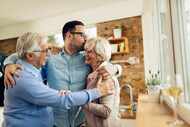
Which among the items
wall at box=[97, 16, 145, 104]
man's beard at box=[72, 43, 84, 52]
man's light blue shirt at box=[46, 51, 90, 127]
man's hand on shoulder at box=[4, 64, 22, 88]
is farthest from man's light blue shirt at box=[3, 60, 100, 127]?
wall at box=[97, 16, 145, 104]

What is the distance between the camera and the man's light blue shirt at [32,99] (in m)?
1.59

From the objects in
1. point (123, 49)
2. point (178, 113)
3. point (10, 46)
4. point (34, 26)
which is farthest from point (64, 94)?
point (10, 46)

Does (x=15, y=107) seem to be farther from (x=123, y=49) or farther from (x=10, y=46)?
(x=10, y=46)

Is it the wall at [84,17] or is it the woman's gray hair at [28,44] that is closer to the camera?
the woman's gray hair at [28,44]

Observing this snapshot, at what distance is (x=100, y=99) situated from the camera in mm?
1773

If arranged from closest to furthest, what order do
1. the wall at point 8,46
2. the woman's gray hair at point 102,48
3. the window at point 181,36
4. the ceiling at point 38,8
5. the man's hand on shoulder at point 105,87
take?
the man's hand on shoulder at point 105,87 → the woman's gray hair at point 102,48 → the window at point 181,36 → the ceiling at point 38,8 → the wall at point 8,46

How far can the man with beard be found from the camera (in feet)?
6.34

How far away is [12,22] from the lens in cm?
705

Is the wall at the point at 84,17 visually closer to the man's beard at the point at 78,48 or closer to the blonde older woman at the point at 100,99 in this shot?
the man's beard at the point at 78,48

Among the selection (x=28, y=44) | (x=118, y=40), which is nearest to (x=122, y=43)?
(x=118, y=40)

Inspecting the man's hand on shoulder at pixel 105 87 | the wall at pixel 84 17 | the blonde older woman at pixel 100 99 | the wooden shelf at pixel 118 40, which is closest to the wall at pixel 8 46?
the wall at pixel 84 17

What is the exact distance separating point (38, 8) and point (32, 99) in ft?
15.0

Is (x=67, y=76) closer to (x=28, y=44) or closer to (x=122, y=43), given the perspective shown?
(x=28, y=44)

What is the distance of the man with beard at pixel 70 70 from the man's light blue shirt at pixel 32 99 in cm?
20
